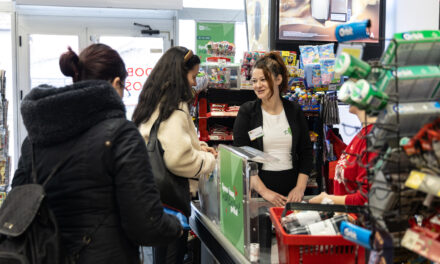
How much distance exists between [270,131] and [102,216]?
1.67m

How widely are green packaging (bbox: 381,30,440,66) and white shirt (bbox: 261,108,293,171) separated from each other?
5.85 feet

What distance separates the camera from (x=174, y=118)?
223cm

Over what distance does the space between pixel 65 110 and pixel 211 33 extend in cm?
587

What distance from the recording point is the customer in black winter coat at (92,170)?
1.49 metres

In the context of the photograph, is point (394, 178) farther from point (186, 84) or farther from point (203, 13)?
point (203, 13)

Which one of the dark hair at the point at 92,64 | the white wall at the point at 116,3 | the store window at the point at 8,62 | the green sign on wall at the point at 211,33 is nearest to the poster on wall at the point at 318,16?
the white wall at the point at 116,3

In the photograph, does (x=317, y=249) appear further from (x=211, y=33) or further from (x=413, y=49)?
(x=211, y=33)

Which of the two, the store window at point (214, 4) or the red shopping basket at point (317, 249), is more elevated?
the store window at point (214, 4)

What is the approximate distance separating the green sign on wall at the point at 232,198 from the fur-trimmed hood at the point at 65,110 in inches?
23.3

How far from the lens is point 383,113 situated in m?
1.20

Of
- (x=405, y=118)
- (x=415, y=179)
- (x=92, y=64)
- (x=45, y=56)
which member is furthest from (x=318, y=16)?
(x=45, y=56)

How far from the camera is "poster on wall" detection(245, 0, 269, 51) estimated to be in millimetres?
4738

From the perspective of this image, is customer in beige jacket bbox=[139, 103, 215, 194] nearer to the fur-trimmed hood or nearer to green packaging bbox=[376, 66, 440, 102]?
the fur-trimmed hood

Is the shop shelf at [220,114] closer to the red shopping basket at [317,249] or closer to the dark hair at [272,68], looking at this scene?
the dark hair at [272,68]
